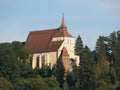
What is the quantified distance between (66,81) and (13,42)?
1982 cm

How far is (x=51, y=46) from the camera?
144m

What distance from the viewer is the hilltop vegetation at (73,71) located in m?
119

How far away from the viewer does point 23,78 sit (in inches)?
5118

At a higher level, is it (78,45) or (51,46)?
(51,46)

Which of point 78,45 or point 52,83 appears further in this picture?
point 78,45

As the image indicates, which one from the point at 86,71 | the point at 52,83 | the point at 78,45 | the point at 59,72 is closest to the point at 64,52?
the point at 78,45

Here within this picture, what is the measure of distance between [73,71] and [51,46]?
17.3 m

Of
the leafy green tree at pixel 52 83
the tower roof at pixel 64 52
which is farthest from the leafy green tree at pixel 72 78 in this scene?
the tower roof at pixel 64 52

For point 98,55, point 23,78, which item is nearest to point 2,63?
point 23,78

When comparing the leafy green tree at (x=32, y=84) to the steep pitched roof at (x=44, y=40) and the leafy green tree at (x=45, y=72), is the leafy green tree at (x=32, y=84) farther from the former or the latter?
the steep pitched roof at (x=44, y=40)

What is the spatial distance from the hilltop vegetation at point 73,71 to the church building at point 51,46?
1762 millimetres

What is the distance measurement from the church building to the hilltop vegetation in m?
1.76

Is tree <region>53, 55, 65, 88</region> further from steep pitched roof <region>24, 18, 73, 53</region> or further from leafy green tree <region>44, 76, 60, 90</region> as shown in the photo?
steep pitched roof <region>24, 18, 73, 53</region>

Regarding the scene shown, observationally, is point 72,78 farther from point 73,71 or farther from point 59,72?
point 59,72
